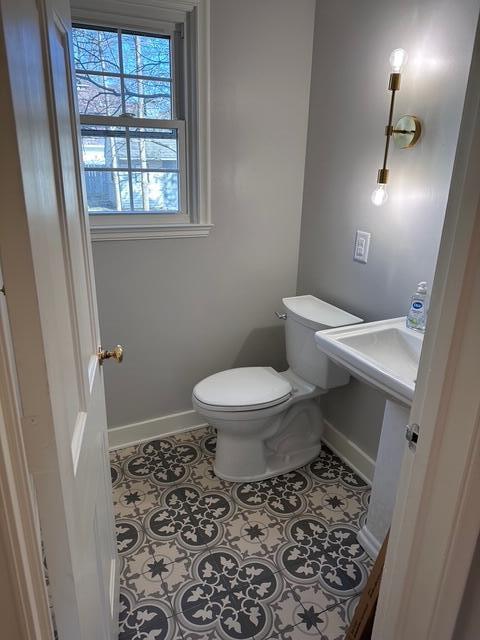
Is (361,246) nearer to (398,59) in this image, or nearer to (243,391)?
(398,59)

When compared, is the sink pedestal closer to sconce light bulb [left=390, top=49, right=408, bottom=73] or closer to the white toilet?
the white toilet

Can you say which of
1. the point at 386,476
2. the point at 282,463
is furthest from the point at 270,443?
the point at 386,476

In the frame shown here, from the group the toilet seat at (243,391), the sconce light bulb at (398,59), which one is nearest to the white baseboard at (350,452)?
the toilet seat at (243,391)

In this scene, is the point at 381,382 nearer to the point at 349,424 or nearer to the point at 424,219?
the point at 424,219

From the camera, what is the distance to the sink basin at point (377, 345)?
149cm

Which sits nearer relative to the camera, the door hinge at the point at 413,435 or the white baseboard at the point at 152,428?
the door hinge at the point at 413,435

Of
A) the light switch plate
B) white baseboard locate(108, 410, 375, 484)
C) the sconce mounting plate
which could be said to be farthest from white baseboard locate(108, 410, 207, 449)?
the sconce mounting plate

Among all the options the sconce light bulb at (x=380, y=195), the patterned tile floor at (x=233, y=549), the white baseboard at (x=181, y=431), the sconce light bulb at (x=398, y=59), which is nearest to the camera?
the patterned tile floor at (x=233, y=549)

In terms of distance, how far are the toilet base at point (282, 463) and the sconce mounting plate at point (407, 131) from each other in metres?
1.46

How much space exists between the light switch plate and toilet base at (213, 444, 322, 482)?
982 mm

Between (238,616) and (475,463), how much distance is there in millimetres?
1144

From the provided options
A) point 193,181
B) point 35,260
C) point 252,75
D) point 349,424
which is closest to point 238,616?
point 349,424

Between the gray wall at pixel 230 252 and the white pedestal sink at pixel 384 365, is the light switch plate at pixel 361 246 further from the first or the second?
the gray wall at pixel 230 252

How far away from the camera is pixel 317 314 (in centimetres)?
203
